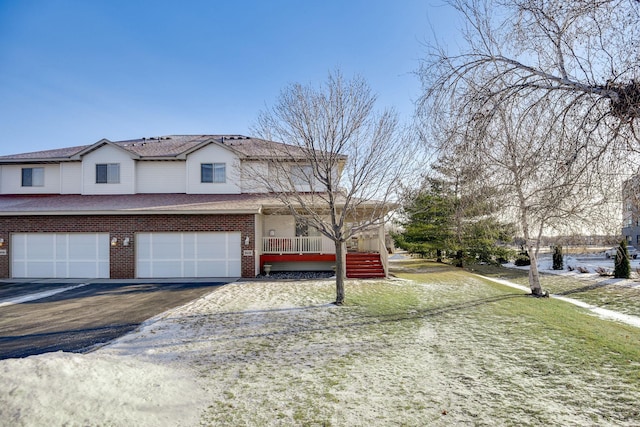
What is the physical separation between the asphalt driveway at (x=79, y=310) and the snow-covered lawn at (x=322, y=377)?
1.03m

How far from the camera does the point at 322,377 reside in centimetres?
443

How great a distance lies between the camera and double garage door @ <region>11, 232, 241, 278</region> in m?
14.0

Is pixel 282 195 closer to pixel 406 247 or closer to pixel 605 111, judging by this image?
pixel 605 111

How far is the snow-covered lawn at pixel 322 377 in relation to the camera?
3.36 m

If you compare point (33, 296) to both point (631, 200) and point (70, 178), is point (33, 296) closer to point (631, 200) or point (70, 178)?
point (70, 178)

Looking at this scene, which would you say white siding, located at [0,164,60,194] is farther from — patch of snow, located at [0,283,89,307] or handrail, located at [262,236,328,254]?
handrail, located at [262,236,328,254]

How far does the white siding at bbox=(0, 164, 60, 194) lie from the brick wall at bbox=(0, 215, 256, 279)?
3009 mm

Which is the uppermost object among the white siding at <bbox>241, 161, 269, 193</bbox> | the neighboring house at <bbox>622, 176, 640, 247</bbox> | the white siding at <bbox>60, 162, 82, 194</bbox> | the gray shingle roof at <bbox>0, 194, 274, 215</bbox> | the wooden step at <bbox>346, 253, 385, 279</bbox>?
the white siding at <bbox>60, 162, 82, 194</bbox>

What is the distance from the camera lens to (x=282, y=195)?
9.35 m

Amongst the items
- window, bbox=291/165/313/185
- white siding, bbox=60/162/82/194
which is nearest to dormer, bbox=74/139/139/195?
white siding, bbox=60/162/82/194

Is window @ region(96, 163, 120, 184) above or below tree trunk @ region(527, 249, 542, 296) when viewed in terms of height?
above

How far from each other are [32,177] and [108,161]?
14.9 ft

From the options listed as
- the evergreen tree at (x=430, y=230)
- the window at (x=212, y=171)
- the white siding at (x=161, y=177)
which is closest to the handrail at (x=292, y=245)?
the window at (x=212, y=171)

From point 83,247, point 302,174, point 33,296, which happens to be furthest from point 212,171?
point 33,296
